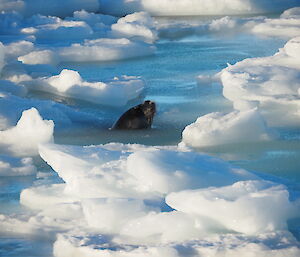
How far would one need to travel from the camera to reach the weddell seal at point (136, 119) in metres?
5.88

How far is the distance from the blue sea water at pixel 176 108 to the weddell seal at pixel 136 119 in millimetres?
99

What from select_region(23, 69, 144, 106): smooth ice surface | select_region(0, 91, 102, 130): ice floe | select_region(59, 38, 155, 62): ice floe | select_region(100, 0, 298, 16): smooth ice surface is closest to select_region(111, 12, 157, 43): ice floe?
select_region(59, 38, 155, 62): ice floe

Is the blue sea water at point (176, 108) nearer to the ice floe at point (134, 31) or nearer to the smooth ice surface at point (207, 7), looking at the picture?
the ice floe at point (134, 31)

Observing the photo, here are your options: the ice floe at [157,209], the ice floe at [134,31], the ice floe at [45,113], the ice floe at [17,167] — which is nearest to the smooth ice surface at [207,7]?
the ice floe at [134,31]

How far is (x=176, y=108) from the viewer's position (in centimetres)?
664

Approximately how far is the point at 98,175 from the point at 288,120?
2441mm

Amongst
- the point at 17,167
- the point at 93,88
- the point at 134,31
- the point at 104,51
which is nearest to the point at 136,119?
the point at 17,167

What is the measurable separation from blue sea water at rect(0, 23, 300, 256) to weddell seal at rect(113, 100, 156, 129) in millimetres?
99

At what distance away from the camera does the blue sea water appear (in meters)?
4.40

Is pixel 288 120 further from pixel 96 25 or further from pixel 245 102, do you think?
pixel 96 25

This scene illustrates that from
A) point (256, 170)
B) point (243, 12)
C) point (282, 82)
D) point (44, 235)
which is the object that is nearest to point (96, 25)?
point (243, 12)

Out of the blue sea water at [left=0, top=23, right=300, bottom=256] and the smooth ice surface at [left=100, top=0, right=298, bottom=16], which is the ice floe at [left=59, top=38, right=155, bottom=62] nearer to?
the blue sea water at [left=0, top=23, right=300, bottom=256]

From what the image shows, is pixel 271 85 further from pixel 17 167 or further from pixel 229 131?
pixel 17 167

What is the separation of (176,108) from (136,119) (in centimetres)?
83
